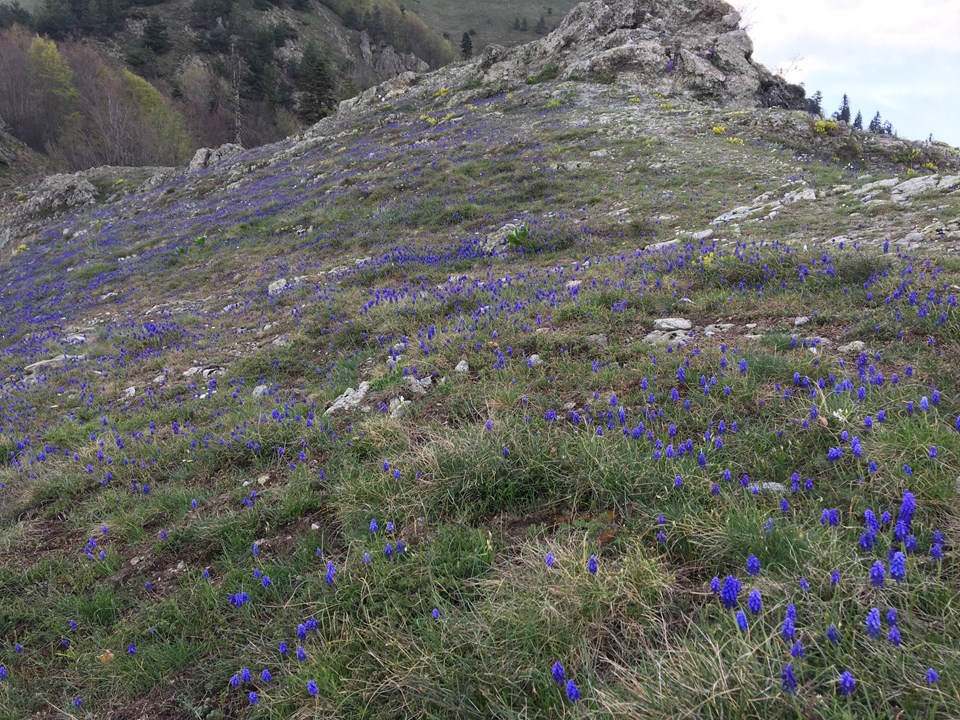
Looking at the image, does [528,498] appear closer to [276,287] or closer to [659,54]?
[276,287]

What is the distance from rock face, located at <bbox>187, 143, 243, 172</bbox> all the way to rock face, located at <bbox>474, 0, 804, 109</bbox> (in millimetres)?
20441

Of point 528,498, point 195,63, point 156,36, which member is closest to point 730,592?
point 528,498

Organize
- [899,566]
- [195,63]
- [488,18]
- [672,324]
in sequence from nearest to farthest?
[899,566] → [672,324] → [195,63] → [488,18]

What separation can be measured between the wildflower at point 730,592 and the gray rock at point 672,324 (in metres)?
3.77

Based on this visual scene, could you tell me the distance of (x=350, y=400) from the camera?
5.44m

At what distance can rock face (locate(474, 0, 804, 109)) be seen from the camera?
85.1ft

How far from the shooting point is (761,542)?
2582 millimetres

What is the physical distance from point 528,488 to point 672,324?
3.10 m

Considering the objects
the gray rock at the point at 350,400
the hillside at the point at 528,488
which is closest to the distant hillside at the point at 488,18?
the hillside at the point at 528,488

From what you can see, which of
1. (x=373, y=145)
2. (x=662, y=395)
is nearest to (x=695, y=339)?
(x=662, y=395)

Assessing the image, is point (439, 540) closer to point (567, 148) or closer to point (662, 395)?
point (662, 395)

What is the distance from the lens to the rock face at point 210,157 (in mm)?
38375

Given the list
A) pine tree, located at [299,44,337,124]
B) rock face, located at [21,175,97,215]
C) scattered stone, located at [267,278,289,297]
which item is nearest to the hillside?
scattered stone, located at [267,278,289,297]

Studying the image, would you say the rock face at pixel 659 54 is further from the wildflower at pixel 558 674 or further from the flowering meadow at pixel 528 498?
the wildflower at pixel 558 674
